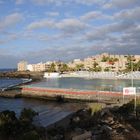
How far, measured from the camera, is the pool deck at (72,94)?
45672 millimetres

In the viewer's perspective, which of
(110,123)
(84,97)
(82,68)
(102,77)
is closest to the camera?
(110,123)

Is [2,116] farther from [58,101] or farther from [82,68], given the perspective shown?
[82,68]

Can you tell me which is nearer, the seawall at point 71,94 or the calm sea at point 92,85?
the seawall at point 71,94

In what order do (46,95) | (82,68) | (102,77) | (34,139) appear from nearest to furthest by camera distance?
(34,139) < (46,95) < (102,77) < (82,68)

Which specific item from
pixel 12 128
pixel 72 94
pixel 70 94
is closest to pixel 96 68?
pixel 70 94

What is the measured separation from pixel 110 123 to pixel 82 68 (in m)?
156

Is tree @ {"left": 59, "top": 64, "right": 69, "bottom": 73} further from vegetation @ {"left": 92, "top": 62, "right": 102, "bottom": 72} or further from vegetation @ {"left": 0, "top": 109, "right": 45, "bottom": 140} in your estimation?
vegetation @ {"left": 0, "top": 109, "right": 45, "bottom": 140}

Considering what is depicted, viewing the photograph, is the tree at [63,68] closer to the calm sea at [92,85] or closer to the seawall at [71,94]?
the calm sea at [92,85]

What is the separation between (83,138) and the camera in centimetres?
1505

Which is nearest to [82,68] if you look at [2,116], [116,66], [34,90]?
[116,66]

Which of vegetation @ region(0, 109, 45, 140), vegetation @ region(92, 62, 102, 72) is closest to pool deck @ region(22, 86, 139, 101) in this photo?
vegetation @ region(0, 109, 45, 140)

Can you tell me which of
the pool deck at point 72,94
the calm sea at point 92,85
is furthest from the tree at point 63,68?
the pool deck at point 72,94

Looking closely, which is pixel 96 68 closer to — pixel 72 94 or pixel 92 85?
pixel 92 85

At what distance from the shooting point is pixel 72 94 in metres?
51.5
